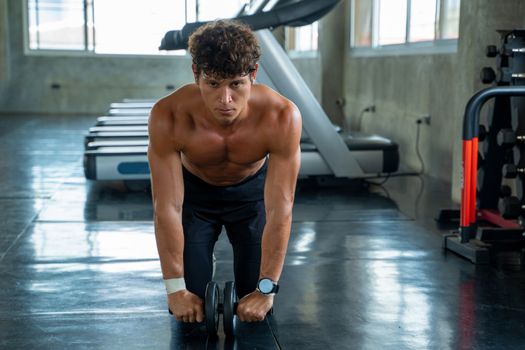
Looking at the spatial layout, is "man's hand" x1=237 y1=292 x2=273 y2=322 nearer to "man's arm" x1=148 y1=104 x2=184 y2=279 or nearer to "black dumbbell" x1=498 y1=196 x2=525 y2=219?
"man's arm" x1=148 y1=104 x2=184 y2=279

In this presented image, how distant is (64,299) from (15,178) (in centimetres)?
325

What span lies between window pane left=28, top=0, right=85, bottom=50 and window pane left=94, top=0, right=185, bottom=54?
37 cm

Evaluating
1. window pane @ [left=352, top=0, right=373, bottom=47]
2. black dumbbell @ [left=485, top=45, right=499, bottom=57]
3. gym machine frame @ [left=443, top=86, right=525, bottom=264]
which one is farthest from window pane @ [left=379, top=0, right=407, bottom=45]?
gym machine frame @ [left=443, top=86, right=525, bottom=264]

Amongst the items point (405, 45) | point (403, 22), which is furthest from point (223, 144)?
point (403, 22)

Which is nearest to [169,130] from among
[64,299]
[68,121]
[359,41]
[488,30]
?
[64,299]

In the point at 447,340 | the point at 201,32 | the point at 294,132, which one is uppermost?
the point at 201,32

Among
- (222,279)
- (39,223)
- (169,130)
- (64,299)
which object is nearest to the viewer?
(169,130)

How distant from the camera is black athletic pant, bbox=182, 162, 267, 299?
8.15 ft

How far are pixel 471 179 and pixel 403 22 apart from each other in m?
4.02

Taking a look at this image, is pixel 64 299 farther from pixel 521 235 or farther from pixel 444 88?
pixel 444 88

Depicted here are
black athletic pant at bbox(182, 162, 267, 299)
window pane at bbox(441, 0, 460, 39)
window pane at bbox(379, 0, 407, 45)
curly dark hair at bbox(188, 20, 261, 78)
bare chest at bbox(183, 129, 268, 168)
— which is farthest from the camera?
window pane at bbox(379, 0, 407, 45)

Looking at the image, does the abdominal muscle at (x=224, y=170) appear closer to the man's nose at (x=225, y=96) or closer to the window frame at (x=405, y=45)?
the man's nose at (x=225, y=96)

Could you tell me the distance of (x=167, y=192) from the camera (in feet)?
7.04

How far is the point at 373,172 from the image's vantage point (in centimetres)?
573
